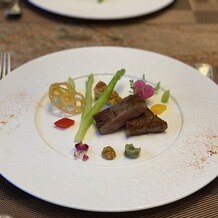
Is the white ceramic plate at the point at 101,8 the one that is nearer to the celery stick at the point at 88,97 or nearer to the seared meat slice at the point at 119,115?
the celery stick at the point at 88,97

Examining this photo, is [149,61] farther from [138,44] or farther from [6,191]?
[6,191]

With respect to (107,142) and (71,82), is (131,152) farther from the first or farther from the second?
→ (71,82)

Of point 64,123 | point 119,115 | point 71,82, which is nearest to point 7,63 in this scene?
point 71,82

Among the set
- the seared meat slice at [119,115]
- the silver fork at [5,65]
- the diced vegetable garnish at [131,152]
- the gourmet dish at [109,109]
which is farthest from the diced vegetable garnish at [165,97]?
the silver fork at [5,65]

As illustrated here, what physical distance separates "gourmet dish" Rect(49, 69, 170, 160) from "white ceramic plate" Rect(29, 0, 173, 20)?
50cm

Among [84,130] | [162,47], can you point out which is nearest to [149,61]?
[162,47]

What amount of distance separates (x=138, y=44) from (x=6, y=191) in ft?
2.90

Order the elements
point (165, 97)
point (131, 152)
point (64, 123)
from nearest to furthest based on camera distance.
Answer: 1. point (131, 152)
2. point (64, 123)
3. point (165, 97)

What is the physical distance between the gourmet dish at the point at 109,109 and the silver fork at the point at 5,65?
227mm

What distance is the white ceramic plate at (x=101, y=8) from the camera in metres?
1.83

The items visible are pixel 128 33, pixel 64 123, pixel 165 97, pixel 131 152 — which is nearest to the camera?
pixel 131 152

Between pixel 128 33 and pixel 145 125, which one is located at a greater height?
pixel 145 125

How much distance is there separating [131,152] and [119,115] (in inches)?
5.1

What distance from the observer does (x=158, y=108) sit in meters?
1.31
